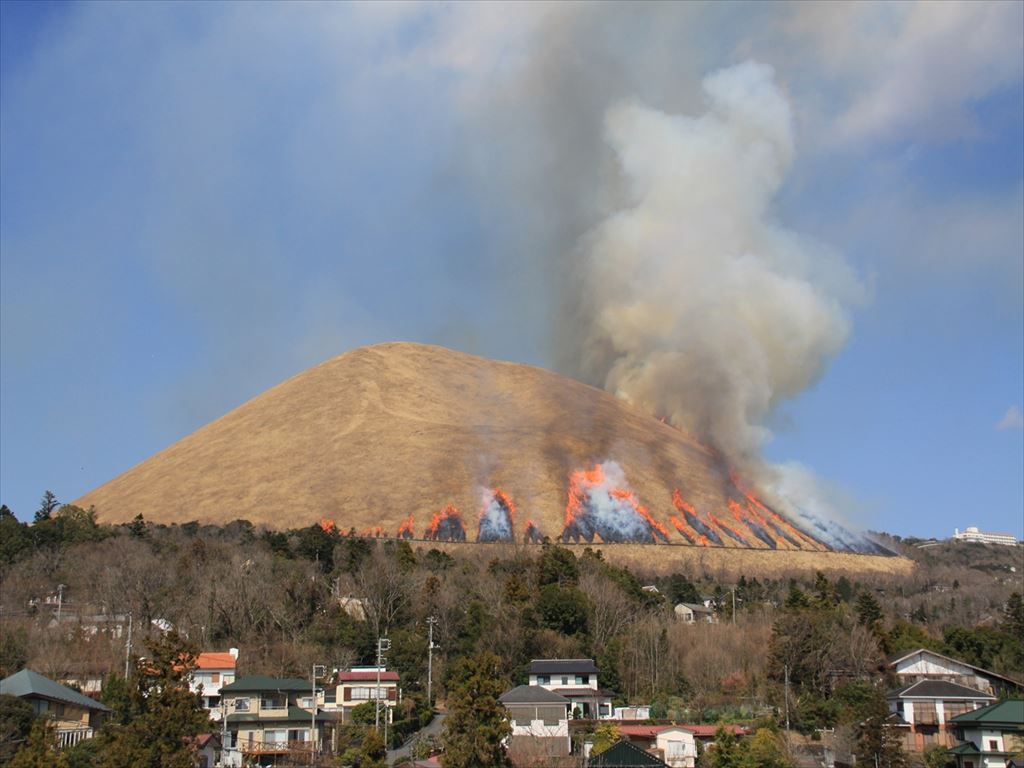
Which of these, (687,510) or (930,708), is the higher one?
(687,510)

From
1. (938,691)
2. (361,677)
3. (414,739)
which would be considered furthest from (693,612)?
(414,739)

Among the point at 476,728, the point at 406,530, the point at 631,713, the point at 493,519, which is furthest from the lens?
the point at 493,519

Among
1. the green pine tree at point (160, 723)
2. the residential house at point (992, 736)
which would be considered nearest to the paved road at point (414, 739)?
the green pine tree at point (160, 723)

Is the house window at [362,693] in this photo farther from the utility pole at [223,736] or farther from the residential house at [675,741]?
the residential house at [675,741]

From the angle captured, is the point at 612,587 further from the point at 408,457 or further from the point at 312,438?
the point at 312,438

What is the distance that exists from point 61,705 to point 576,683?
873 inches

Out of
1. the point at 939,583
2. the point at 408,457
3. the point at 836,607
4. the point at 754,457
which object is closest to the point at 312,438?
the point at 408,457

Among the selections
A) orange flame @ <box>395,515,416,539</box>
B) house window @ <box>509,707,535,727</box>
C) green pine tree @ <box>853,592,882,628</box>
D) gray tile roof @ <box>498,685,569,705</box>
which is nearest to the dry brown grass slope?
orange flame @ <box>395,515,416,539</box>

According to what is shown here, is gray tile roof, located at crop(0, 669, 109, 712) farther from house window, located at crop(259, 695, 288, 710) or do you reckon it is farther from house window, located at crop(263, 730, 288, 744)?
house window, located at crop(263, 730, 288, 744)

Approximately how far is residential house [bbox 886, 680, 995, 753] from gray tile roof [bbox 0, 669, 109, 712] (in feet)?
107

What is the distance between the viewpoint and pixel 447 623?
195 ft

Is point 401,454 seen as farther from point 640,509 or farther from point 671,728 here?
point 671,728

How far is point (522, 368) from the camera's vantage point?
551 ft

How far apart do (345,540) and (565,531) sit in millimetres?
38593
